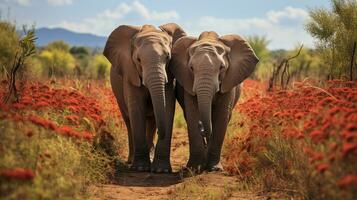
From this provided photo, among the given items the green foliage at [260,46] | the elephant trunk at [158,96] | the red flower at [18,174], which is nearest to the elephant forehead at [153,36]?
the elephant trunk at [158,96]

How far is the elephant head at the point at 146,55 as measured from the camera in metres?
9.34

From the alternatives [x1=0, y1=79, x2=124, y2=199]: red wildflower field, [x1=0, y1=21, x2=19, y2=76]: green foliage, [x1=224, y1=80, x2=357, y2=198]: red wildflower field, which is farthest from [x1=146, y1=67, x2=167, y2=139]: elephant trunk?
[x1=0, y1=21, x2=19, y2=76]: green foliage

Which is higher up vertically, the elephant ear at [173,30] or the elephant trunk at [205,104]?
the elephant ear at [173,30]

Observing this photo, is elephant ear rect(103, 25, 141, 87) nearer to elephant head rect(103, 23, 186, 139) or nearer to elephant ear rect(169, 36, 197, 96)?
elephant head rect(103, 23, 186, 139)

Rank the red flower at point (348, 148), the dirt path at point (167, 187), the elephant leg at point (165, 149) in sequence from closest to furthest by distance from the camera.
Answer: the red flower at point (348, 148)
the dirt path at point (167, 187)
the elephant leg at point (165, 149)

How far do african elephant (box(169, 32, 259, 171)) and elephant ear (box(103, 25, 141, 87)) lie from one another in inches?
31.4

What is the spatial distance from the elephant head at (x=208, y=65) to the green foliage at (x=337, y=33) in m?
3.63

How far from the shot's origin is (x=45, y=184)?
5605mm

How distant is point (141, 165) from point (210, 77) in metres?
2.13

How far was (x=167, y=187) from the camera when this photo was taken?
29.3 feet

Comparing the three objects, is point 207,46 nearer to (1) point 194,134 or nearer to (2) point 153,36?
(2) point 153,36

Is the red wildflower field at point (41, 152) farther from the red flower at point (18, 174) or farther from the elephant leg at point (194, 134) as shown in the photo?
the elephant leg at point (194, 134)

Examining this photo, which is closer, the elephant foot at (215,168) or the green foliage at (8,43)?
the elephant foot at (215,168)

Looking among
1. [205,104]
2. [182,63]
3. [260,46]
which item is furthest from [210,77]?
[260,46]
